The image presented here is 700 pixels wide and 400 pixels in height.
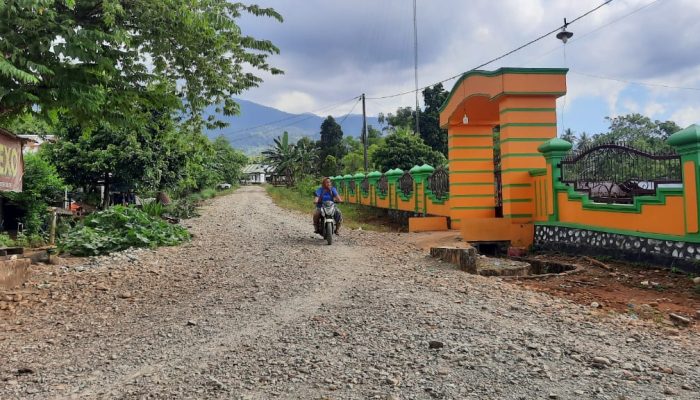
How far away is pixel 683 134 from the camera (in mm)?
6320

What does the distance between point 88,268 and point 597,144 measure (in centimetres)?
868

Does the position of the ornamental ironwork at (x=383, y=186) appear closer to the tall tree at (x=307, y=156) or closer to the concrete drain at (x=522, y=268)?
the concrete drain at (x=522, y=268)

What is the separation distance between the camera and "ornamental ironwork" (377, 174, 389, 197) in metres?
19.7

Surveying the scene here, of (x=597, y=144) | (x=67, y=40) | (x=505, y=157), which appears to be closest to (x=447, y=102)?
(x=505, y=157)

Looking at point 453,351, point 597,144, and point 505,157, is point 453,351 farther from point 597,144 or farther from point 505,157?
point 505,157

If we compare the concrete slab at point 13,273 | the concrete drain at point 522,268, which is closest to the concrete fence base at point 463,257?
the concrete drain at point 522,268

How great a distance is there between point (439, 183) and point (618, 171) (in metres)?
6.42

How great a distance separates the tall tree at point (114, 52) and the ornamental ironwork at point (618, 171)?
558 centimetres

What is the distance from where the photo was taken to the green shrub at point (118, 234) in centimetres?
960

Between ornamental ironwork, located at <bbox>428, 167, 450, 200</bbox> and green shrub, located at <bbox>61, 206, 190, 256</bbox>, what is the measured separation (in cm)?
694

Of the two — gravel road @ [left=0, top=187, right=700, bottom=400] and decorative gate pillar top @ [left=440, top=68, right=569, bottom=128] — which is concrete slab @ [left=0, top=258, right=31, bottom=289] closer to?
gravel road @ [left=0, top=187, right=700, bottom=400]

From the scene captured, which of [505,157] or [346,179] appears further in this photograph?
[346,179]

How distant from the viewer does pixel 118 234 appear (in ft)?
33.7

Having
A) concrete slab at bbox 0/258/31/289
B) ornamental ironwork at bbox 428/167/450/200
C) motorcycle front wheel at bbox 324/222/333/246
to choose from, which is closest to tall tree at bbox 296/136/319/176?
ornamental ironwork at bbox 428/167/450/200
